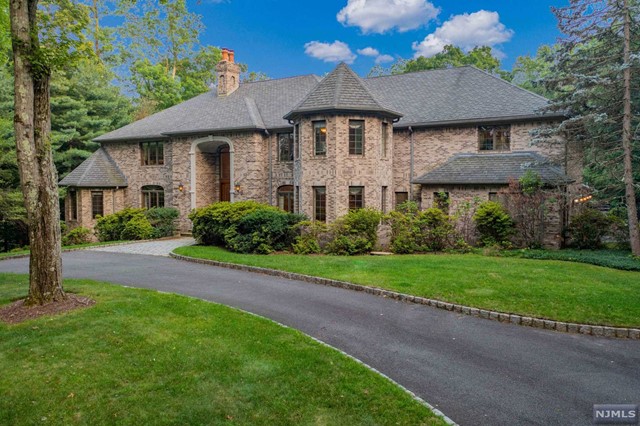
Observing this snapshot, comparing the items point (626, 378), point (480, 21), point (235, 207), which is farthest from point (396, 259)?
point (480, 21)

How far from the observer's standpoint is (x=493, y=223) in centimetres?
1683

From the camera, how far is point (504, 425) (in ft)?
15.4

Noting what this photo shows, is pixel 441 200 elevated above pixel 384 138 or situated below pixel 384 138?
below

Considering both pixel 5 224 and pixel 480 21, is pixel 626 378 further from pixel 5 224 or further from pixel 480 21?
pixel 480 21

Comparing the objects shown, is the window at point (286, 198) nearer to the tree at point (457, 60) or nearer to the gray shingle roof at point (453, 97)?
the gray shingle roof at point (453, 97)

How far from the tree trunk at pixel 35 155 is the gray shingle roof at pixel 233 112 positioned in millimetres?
13884

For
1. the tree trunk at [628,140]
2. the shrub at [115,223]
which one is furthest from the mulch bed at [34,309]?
the tree trunk at [628,140]

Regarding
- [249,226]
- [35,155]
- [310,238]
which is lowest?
[310,238]

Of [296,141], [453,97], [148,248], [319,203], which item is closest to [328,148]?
[296,141]

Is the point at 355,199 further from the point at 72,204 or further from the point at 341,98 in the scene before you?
the point at 72,204

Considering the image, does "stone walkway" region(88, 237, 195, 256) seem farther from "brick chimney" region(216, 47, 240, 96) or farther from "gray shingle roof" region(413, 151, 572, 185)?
"gray shingle roof" region(413, 151, 572, 185)

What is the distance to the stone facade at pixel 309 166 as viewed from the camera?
18.8 metres

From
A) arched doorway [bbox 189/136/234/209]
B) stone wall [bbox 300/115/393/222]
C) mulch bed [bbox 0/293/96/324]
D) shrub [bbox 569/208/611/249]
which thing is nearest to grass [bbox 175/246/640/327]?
shrub [bbox 569/208/611/249]

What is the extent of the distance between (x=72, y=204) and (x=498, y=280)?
2448 cm
